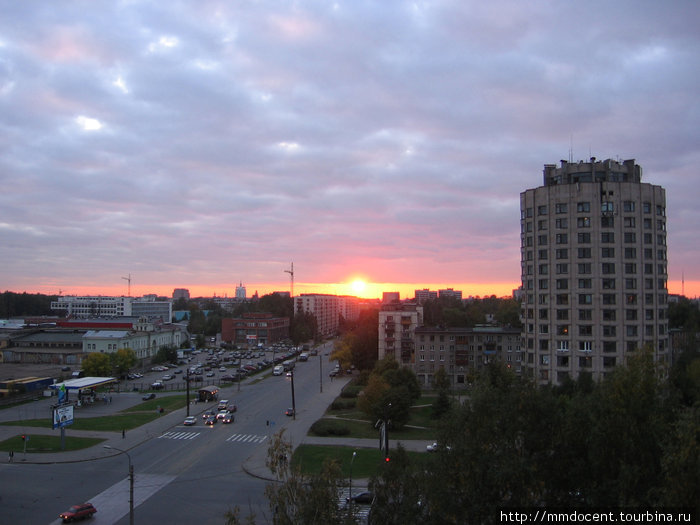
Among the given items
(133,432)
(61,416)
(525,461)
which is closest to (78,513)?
(61,416)

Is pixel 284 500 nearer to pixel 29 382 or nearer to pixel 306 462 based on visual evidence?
pixel 306 462

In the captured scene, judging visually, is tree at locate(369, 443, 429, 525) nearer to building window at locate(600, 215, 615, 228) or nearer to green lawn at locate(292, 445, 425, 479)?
green lawn at locate(292, 445, 425, 479)

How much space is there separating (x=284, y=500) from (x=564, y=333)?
118 feet

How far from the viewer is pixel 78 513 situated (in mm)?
25156

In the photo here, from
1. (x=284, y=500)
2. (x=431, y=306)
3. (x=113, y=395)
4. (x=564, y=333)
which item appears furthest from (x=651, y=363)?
(x=431, y=306)

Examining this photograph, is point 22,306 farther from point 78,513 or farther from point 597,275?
point 597,275

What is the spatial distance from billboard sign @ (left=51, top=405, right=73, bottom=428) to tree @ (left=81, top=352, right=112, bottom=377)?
3721 centimetres

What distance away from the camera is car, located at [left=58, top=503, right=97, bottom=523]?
24.9 metres

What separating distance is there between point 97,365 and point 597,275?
69.4m

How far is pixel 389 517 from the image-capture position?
14.7m

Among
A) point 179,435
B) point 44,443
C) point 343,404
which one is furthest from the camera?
point 343,404

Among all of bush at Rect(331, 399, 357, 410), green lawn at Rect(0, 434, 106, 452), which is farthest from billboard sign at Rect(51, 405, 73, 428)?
bush at Rect(331, 399, 357, 410)

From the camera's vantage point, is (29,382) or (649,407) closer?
(649,407)

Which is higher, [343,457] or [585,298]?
[585,298]
